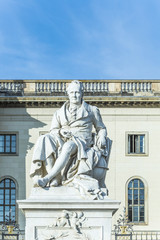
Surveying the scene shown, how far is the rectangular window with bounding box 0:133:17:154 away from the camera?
Result: 150ft

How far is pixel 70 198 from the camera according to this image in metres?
14.0

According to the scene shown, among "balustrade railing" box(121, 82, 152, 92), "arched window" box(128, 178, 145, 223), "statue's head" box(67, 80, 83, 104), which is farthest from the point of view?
"balustrade railing" box(121, 82, 152, 92)

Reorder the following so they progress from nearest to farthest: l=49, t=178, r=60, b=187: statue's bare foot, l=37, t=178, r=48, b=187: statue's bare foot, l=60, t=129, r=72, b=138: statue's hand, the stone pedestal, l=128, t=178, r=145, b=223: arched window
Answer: the stone pedestal → l=37, t=178, r=48, b=187: statue's bare foot → l=49, t=178, r=60, b=187: statue's bare foot → l=60, t=129, r=72, b=138: statue's hand → l=128, t=178, r=145, b=223: arched window

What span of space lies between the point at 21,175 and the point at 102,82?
22.8ft

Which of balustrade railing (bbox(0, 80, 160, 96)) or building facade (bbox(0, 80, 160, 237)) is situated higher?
balustrade railing (bbox(0, 80, 160, 96))

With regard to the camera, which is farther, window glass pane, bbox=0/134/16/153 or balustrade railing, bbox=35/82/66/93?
balustrade railing, bbox=35/82/66/93

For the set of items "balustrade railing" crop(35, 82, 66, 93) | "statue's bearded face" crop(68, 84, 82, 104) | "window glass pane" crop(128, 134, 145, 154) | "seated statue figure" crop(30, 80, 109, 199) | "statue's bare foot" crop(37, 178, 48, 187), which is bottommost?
"statue's bare foot" crop(37, 178, 48, 187)

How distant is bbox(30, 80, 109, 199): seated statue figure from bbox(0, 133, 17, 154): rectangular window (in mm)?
30817

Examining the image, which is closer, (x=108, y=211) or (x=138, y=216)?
(x=108, y=211)

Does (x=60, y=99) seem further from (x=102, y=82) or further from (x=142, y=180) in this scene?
(x=142, y=180)

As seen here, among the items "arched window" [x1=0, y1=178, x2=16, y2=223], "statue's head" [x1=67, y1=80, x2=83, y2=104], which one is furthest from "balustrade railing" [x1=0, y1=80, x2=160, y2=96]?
"statue's head" [x1=67, y1=80, x2=83, y2=104]

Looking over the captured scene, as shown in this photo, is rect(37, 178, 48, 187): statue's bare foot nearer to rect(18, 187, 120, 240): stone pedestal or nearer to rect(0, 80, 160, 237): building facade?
rect(18, 187, 120, 240): stone pedestal

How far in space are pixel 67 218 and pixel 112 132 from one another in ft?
103

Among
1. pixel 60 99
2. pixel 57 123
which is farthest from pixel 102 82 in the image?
pixel 57 123
